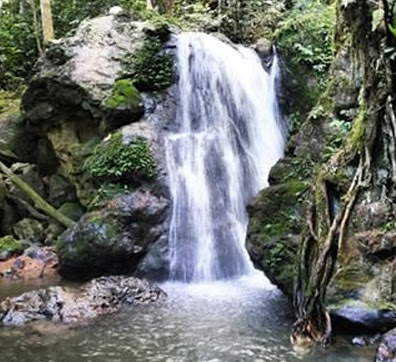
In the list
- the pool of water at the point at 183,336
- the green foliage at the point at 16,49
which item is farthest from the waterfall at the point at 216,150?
the green foliage at the point at 16,49

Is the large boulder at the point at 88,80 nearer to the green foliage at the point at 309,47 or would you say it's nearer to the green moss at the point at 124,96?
the green moss at the point at 124,96

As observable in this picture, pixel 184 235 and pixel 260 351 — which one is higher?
pixel 184 235

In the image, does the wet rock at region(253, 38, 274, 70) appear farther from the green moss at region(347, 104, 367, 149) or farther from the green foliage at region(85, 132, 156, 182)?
the green moss at region(347, 104, 367, 149)

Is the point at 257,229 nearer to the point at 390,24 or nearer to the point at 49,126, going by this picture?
the point at 390,24

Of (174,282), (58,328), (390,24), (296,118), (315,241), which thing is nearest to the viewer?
(390,24)

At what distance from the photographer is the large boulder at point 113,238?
9.27m

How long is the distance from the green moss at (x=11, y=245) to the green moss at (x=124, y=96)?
310cm

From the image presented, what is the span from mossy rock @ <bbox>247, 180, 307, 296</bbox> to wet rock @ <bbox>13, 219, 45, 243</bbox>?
5.17 m

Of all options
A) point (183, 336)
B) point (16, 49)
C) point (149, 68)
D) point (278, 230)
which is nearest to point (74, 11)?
point (16, 49)

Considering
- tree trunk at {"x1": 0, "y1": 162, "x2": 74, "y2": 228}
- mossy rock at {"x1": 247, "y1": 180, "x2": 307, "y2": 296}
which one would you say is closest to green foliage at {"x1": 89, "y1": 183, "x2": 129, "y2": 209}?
tree trunk at {"x1": 0, "y1": 162, "x2": 74, "y2": 228}

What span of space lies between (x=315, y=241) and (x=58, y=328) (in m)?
3.12

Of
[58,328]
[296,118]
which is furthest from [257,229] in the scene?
[296,118]

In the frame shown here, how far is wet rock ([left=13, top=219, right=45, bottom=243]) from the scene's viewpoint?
11641 millimetres

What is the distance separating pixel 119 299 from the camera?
8117 millimetres
